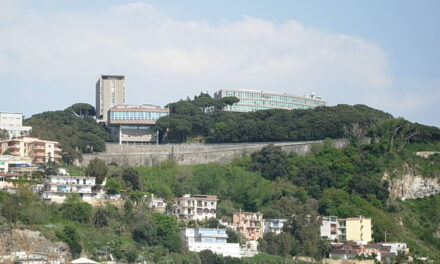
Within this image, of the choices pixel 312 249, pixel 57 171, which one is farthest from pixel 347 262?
pixel 57 171

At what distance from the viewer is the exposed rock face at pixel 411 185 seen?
7562cm

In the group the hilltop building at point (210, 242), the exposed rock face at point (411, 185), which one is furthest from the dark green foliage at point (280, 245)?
the exposed rock face at point (411, 185)

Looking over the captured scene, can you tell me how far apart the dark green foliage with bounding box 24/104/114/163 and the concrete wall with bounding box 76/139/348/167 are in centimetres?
120

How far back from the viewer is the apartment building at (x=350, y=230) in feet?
224

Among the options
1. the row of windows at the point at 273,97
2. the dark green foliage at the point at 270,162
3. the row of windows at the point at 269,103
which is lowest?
the dark green foliage at the point at 270,162

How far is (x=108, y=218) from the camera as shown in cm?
6094

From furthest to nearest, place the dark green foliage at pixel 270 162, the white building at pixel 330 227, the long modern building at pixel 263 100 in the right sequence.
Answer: the long modern building at pixel 263 100, the dark green foliage at pixel 270 162, the white building at pixel 330 227

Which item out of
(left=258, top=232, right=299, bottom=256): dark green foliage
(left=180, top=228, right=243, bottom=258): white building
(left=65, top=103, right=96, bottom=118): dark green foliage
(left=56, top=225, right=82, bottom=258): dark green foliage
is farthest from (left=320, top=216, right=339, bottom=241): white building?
(left=65, top=103, right=96, bottom=118): dark green foliage

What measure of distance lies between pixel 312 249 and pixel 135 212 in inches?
434

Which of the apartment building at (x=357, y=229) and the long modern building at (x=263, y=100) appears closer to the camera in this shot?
the apartment building at (x=357, y=229)

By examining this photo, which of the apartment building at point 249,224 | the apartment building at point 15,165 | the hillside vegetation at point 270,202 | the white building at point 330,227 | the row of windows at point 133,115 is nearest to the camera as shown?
the hillside vegetation at point 270,202

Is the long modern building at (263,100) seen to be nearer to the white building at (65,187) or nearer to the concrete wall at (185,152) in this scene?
the concrete wall at (185,152)

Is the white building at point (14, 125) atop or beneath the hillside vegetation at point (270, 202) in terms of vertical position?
atop

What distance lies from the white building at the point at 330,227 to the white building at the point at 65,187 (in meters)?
15.4
